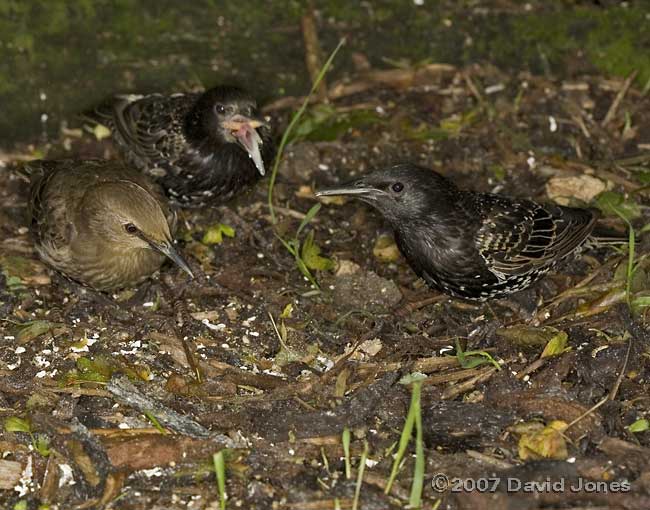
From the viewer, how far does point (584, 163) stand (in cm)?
726

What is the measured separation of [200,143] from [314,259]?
1.10 metres

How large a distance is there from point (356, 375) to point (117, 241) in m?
1.60

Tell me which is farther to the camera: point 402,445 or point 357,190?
point 357,190

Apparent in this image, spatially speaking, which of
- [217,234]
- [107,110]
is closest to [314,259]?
[217,234]

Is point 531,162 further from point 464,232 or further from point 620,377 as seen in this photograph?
point 620,377

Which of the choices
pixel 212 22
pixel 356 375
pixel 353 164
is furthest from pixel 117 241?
pixel 212 22

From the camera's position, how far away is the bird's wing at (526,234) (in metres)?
6.06

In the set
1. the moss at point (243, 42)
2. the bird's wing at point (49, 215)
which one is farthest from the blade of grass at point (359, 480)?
the moss at point (243, 42)

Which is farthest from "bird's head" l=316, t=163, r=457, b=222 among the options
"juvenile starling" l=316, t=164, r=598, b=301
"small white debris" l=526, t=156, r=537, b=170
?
"small white debris" l=526, t=156, r=537, b=170

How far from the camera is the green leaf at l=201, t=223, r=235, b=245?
675 cm

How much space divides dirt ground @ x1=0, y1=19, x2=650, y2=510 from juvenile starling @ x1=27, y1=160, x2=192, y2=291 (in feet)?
0.77

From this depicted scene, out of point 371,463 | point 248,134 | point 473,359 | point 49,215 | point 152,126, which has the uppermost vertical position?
point 248,134

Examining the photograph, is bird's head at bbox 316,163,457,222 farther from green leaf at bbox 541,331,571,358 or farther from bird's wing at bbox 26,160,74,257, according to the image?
bird's wing at bbox 26,160,74,257

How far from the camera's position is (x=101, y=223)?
592 cm
